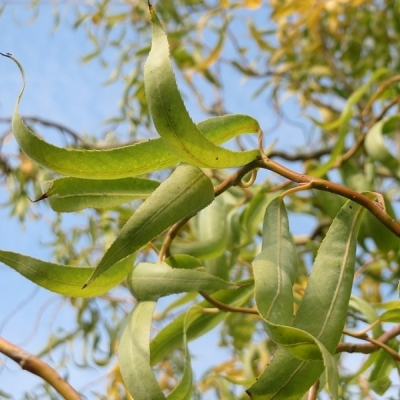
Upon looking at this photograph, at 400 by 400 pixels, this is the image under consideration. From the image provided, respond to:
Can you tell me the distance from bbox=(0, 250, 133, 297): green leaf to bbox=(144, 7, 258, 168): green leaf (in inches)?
6.0

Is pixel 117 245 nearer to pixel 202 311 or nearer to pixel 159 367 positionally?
pixel 202 311

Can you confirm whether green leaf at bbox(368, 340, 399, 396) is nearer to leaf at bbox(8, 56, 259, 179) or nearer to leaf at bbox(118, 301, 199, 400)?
leaf at bbox(118, 301, 199, 400)

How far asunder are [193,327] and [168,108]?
16.2 inches

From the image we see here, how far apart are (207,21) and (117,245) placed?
188cm

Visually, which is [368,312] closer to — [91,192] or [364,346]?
[364,346]

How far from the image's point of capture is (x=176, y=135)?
0.45 meters

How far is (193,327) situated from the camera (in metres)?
0.78

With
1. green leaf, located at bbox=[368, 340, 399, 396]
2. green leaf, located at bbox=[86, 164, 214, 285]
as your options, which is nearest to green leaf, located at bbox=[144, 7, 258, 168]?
green leaf, located at bbox=[86, 164, 214, 285]

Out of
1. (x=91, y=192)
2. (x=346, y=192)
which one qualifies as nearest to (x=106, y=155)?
(x=91, y=192)

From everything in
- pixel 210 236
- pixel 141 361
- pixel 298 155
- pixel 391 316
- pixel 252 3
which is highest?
pixel 252 3

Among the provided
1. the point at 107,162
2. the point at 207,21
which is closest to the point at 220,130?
the point at 107,162

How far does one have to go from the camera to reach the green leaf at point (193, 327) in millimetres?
738

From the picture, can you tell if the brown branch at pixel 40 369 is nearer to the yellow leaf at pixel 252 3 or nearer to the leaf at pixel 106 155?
the leaf at pixel 106 155

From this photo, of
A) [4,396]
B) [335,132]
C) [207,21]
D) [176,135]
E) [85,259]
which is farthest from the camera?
[335,132]
